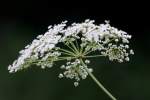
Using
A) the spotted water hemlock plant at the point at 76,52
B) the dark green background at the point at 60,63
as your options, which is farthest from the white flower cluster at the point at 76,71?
the dark green background at the point at 60,63

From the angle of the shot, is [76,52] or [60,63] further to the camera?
[60,63]

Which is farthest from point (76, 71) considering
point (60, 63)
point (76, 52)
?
point (60, 63)

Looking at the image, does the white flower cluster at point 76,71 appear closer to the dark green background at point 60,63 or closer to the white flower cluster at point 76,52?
the white flower cluster at point 76,52

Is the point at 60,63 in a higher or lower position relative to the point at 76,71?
higher

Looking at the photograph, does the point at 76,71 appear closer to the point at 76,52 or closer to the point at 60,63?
the point at 76,52

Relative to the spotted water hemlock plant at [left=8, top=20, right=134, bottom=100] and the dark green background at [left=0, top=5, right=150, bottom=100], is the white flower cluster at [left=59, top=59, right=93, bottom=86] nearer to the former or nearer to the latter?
the spotted water hemlock plant at [left=8, top=20, right=134, bottom=100]

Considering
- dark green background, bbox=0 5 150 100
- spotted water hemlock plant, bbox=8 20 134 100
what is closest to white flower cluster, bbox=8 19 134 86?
spotted water hemlock plant, bbox=8 20 134 100

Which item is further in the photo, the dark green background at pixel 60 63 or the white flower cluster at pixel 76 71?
the dark green background at pixel 60 63

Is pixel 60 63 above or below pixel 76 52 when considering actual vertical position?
above

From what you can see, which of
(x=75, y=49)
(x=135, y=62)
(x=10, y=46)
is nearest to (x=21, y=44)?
(x=10, y=46)

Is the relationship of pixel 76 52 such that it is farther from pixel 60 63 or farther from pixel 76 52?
pixel 60 63
